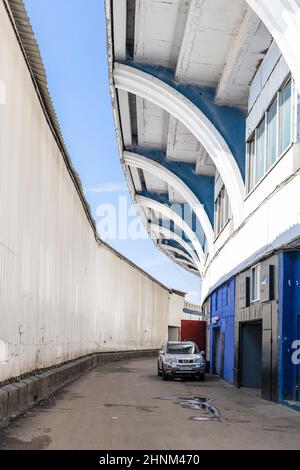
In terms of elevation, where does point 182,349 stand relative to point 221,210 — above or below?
below

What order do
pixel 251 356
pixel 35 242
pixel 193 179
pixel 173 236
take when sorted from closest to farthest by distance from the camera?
pixel 35 242, pixel 251 356, pixel 193 179, pixel 173 236

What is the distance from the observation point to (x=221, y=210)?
28.9 metres

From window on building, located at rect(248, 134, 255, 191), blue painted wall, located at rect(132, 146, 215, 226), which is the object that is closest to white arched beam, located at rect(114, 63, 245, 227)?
window on building, located at rect(248, 134, 255, 191)

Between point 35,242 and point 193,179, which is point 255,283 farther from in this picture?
point 193,179

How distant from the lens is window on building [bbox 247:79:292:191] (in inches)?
623

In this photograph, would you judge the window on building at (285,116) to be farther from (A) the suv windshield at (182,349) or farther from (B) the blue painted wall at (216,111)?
(A) the suv windshield at (182,349)

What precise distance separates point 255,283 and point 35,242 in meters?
7.43

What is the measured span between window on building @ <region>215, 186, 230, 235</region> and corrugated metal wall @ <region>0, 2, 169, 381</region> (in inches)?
228

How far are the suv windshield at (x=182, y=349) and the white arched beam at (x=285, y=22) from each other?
43.7ft

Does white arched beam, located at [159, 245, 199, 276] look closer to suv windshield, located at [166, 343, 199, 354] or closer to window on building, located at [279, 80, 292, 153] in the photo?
suv windshield, located at [166, 343, 199, 354]

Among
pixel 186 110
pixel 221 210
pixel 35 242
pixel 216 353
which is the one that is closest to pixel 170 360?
pixel 216 353

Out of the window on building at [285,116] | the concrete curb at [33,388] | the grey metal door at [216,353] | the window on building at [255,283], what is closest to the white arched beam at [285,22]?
the window on building at [285,116]

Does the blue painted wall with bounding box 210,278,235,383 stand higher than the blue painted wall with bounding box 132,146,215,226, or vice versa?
the blue painted wall with bounding box 132,146,215,226

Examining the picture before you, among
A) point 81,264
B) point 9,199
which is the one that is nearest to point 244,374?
point 81,264
